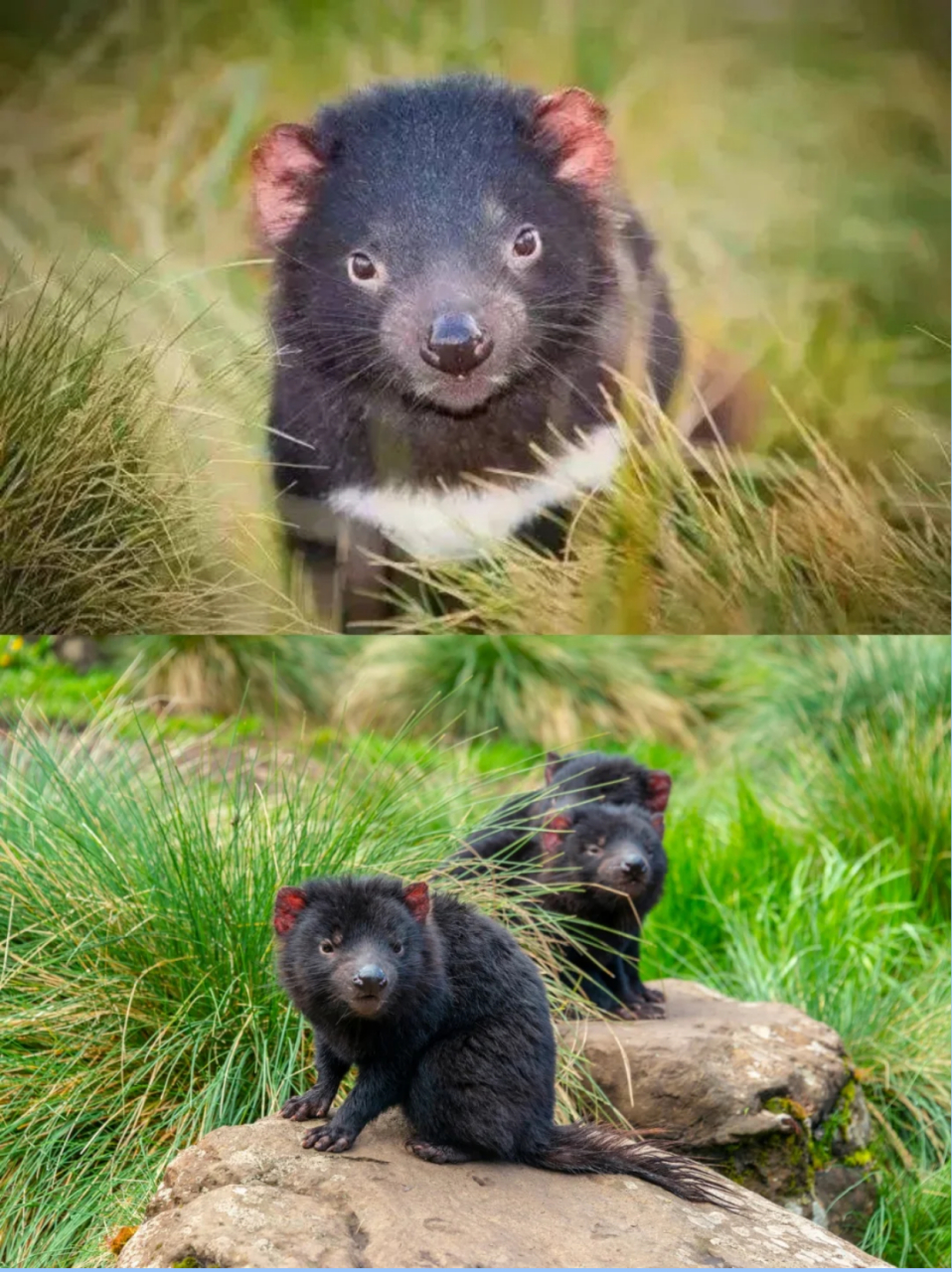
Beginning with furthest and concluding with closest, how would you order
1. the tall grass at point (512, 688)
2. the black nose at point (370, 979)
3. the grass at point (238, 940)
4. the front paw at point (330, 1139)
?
the tall grass at point (512, 688), the grass at point (238, 940), the front paw at point (330, 1139), the black nose at point (370, 979)

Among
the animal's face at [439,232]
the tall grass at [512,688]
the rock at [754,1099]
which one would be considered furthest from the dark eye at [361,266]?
the tall grass at [512,688]

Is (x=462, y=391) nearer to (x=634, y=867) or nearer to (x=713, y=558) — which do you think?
(x=713, y=558)

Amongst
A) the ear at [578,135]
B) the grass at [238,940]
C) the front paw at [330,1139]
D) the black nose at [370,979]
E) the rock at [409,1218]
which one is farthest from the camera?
the ear at [578,135]

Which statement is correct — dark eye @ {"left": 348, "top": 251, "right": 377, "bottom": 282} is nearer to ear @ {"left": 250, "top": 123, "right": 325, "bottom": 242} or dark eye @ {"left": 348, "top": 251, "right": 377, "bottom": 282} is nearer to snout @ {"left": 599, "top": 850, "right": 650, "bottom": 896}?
ear @ {"left": 250, "top": 123, "right": 325, "bottom": 242}

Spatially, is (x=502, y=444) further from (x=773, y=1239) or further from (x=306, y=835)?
(x=773, y=1239)

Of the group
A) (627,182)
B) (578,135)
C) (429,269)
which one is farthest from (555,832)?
(578,135)

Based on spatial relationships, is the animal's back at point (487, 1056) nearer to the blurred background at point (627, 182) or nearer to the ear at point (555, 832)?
the ear at point (555, 832)

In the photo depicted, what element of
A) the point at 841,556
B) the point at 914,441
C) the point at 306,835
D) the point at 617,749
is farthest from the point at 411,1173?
the point at 617,749

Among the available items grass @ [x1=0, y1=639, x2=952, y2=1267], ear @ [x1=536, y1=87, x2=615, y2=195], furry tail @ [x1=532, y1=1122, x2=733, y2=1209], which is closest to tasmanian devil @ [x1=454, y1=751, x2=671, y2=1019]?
grass @ [x1=0, y1=639, x2=952, y2=1267]
